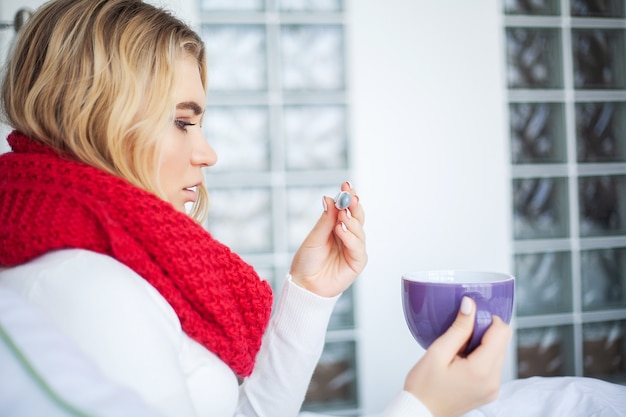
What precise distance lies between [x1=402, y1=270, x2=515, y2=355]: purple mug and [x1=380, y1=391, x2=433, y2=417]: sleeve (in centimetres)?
9

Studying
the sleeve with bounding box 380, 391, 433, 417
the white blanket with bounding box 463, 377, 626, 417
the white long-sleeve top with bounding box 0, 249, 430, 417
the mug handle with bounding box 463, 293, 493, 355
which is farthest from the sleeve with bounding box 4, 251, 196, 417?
the white blanket with bounding box 463, 377, 626, 417

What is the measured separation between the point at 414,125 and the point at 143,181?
1373 mm

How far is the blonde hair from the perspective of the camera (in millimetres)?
711

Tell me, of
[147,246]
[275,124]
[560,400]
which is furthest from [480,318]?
[275,124]

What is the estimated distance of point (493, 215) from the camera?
203 cm

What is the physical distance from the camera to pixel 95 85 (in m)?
0.71

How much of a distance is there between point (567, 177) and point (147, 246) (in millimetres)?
1820

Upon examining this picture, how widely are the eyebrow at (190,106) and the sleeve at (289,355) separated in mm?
313

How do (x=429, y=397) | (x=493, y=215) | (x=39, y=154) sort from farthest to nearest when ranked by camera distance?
(x=493, y=215), (x=39, y=154), (x=429, y=397)

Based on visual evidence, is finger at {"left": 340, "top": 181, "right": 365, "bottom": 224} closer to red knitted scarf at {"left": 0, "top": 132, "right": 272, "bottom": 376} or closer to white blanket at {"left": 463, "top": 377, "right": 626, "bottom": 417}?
red knitted scarf at {"left": 0, "top": 132, "right": 272, "bottom": 376}

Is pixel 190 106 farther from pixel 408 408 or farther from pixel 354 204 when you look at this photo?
pixel 408 408

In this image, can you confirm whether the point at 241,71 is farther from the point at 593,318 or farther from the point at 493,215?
the point at 593,318

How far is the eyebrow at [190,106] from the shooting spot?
0.80m

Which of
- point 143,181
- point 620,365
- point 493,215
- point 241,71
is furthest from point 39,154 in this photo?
point 620,365
